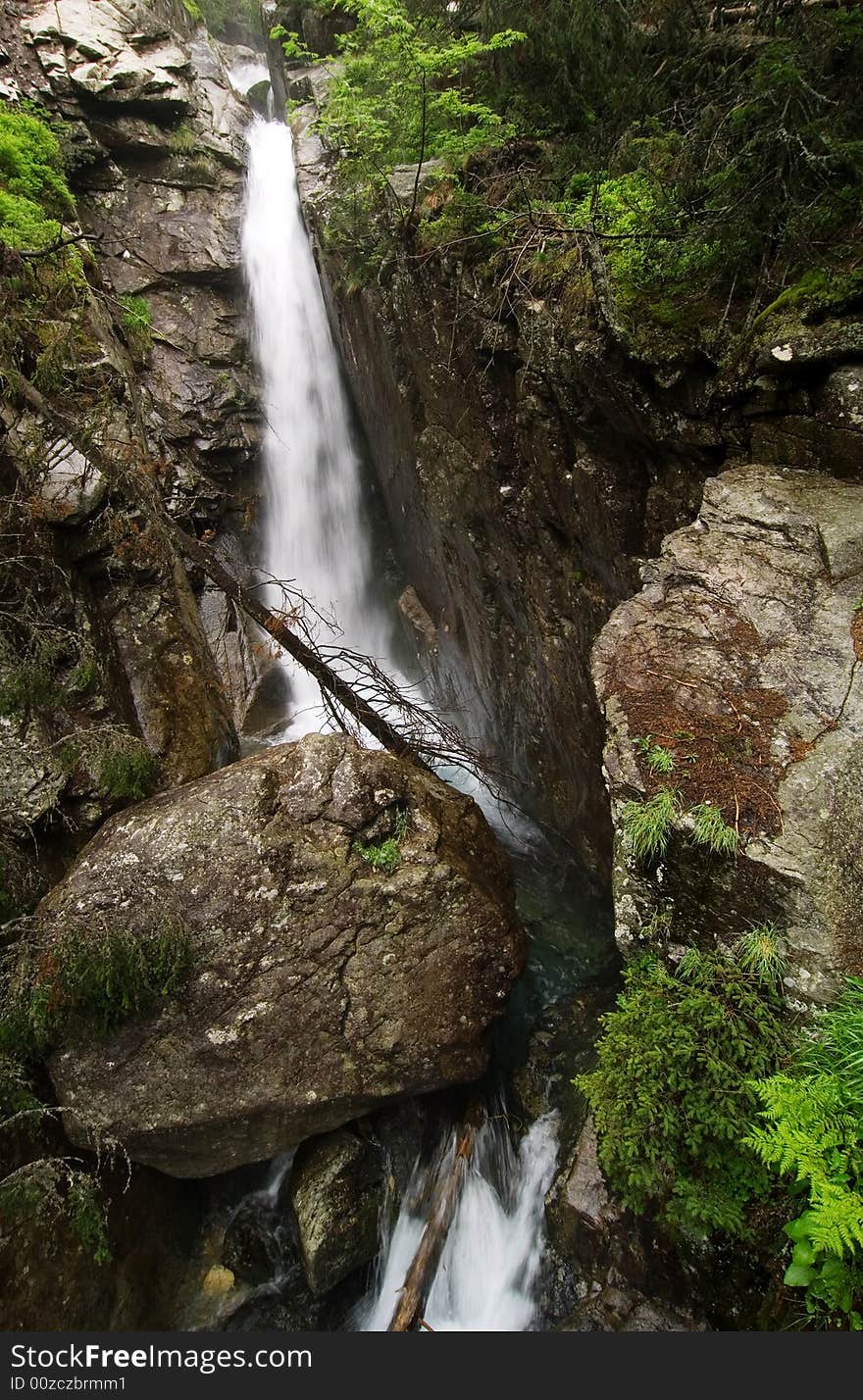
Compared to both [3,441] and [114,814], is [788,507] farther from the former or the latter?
[3,441]

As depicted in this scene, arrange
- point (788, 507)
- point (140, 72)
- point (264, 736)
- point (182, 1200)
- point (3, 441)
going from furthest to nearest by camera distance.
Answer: point (140, 72), point (264, 736), point (3, 441), point (182, 1200), point (788, 507)

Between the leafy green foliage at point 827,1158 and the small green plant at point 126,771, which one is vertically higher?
the small green plant at point 126,771

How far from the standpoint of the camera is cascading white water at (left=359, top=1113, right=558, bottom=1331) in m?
4.90

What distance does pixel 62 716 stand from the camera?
608 centimetres

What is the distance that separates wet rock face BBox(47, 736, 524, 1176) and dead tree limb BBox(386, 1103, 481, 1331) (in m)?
0.72

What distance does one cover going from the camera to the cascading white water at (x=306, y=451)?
12.1 meters

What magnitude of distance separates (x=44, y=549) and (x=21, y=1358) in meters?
6.06

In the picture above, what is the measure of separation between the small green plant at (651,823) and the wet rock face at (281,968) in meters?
2.28

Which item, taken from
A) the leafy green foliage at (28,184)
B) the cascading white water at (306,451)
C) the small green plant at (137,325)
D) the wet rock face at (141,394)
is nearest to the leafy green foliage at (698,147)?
the wet rock face at (141,394)

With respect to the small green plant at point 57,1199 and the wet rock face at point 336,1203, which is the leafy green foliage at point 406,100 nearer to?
the small green plant at point 57,1199

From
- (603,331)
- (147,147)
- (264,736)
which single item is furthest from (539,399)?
(147,147)

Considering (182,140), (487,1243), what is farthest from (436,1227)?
(182,140)

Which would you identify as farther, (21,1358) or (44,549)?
(44,549)

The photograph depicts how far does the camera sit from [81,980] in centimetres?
481
